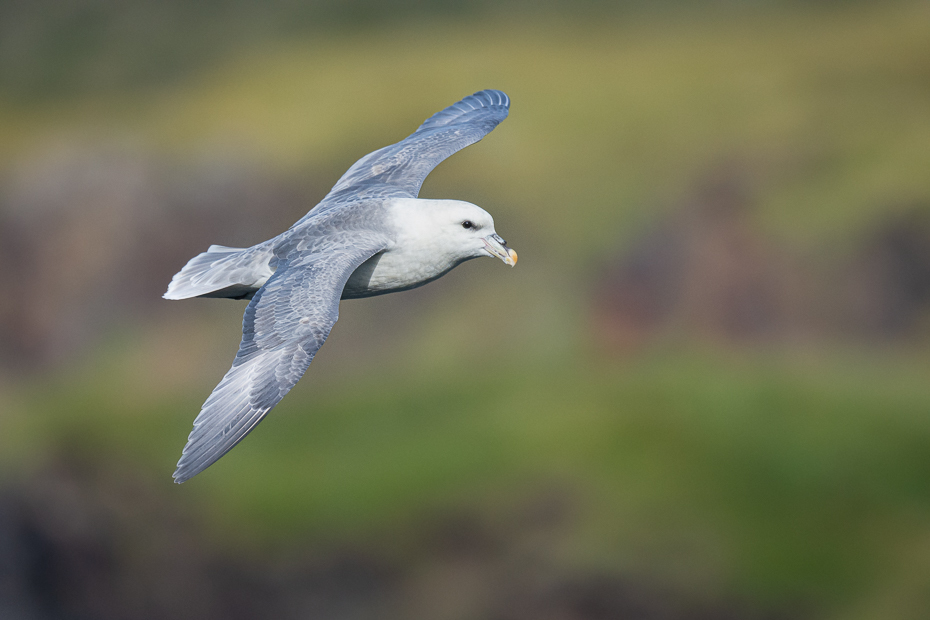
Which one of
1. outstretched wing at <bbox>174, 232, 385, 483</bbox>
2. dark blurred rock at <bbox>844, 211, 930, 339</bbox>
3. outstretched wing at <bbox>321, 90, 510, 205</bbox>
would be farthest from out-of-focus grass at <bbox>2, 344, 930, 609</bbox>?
outstretched wing at <bbox>174, 232, 385, 483</bbox>

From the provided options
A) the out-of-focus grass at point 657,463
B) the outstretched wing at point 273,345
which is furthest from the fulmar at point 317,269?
the out-of-focus grass at point 657,463

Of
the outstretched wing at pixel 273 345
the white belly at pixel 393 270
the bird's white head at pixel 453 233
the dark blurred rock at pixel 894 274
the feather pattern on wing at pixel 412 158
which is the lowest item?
the outstretched wing at pixel 273 345

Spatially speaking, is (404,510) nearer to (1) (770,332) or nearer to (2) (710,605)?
(2) (710,605)

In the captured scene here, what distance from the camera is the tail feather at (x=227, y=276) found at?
8367mm

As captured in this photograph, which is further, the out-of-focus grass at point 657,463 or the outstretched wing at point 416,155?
the out-of-focus grass at point 657,463

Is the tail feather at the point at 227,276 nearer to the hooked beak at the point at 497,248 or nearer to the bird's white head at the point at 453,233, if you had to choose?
the bird's white head at the point at 453,233

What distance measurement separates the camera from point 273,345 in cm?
727

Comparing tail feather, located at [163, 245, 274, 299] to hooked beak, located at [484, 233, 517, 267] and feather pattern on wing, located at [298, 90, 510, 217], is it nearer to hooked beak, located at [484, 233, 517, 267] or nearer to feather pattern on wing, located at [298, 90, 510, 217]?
feather pattern on wing, located at [298, 90, 510, 217]

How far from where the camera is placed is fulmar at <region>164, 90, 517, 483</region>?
7031 mm

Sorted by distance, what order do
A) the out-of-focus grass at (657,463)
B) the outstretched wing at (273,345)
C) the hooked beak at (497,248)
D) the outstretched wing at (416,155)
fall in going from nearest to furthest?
the outstretched wing at (273,345)
the hooked beak at (497,248)
the outstretched wing at (416,155)
the out-of-focus grass at (657,463)

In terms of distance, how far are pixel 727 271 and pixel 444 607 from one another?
979cm

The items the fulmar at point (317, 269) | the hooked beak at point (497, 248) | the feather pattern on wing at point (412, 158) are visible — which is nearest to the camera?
the fulmar at point (317, 269)

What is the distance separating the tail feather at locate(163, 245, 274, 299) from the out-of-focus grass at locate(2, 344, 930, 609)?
43.8 ft

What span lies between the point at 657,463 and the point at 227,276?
15.3m
